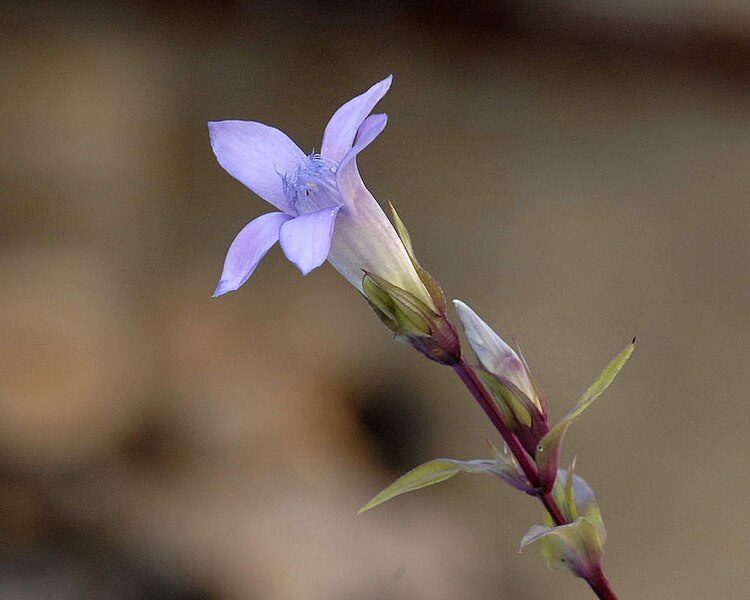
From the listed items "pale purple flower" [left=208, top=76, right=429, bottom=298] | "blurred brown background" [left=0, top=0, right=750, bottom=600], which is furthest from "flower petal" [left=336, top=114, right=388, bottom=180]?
"blurred brown background" [left=0, top=0, right=750, bottom=600]

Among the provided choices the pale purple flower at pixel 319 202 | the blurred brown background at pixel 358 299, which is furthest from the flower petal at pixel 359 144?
the blurred brown background at pixel 358 299

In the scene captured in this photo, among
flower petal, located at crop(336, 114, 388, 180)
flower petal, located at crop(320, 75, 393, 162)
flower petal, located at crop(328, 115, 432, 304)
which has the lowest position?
flower petal, located at crop(328, 115, 432, 304)

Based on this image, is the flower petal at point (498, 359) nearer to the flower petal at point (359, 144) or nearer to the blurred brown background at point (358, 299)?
the flower petal at point (359, 144)

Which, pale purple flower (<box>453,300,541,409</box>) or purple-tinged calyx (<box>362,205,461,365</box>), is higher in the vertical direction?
purple-tinged calyx (<box>362,205,461,365</box>)

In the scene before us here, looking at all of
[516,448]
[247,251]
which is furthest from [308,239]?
[516,448]

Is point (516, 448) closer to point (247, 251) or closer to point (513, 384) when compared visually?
point (513, 384)

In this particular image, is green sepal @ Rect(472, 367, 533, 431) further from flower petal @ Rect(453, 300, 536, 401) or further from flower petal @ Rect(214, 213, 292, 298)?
flower petal @ Rect(214, 213, 292, 298)
